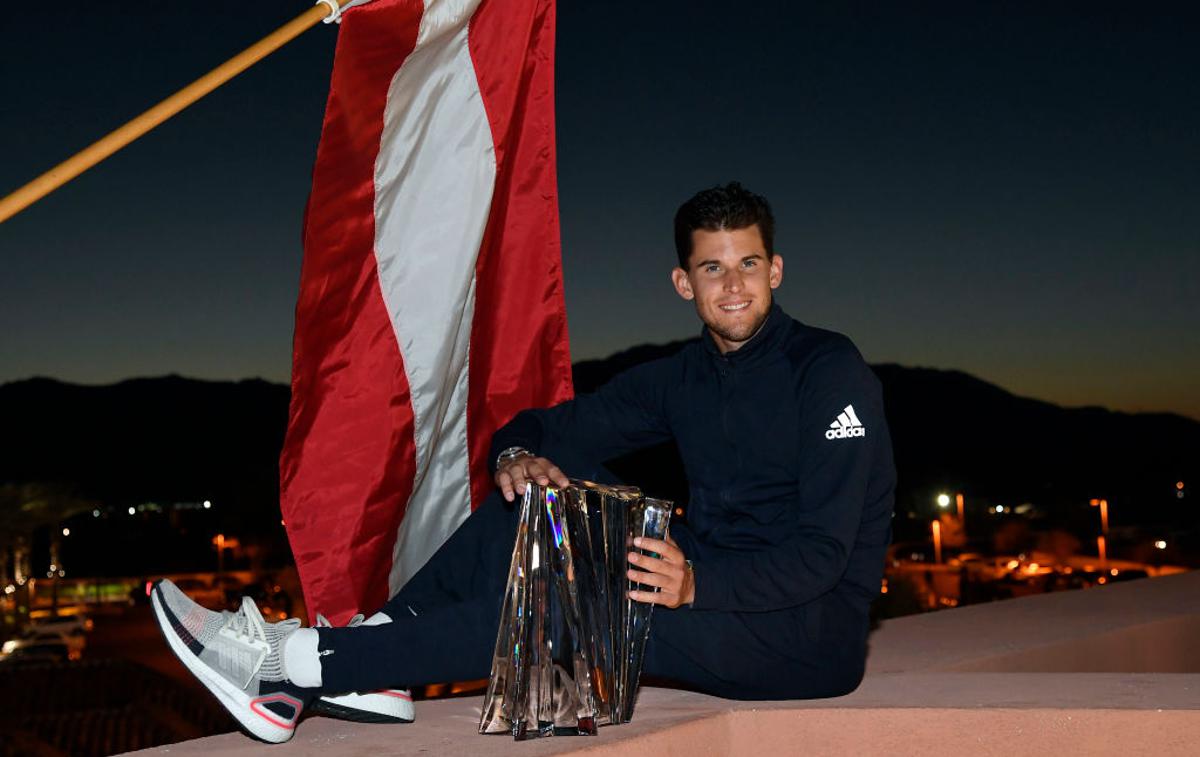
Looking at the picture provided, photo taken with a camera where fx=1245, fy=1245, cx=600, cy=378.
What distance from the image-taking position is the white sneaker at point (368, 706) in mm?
2242

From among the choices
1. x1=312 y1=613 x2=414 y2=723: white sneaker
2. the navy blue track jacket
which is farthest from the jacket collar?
x1=312 y1=613 x2=414 y2=723: white sneaker

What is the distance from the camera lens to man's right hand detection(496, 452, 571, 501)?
7.60 ft

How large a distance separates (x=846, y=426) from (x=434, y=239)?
135 cm

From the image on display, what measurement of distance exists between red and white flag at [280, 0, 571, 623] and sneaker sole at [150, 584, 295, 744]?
2.34 ft

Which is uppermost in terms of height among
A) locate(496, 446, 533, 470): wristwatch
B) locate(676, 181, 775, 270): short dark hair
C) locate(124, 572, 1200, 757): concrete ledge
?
locate(676, 181, 775, 270): short dark hair

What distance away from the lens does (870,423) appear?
2.29m

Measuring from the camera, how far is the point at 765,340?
97.8 inches

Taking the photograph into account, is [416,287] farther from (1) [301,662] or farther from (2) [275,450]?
(2) [275,450]

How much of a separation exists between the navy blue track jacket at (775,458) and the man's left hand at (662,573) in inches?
1.7

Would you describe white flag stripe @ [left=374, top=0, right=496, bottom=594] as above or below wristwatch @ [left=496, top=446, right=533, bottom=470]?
above

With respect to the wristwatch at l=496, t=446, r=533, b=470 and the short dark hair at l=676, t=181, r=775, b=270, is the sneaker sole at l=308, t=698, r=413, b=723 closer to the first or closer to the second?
the wristwatch at l=496, t=446, r=533, b=470

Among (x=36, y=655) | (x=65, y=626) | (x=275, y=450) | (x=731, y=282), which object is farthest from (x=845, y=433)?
(x=275, y=450)

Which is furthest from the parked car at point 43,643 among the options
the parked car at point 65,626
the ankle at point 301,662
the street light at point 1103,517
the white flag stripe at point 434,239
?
the street light at point 1103,517

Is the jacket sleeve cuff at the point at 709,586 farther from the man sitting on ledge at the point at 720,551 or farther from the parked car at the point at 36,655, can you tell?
the parked car at the point at 36,655
